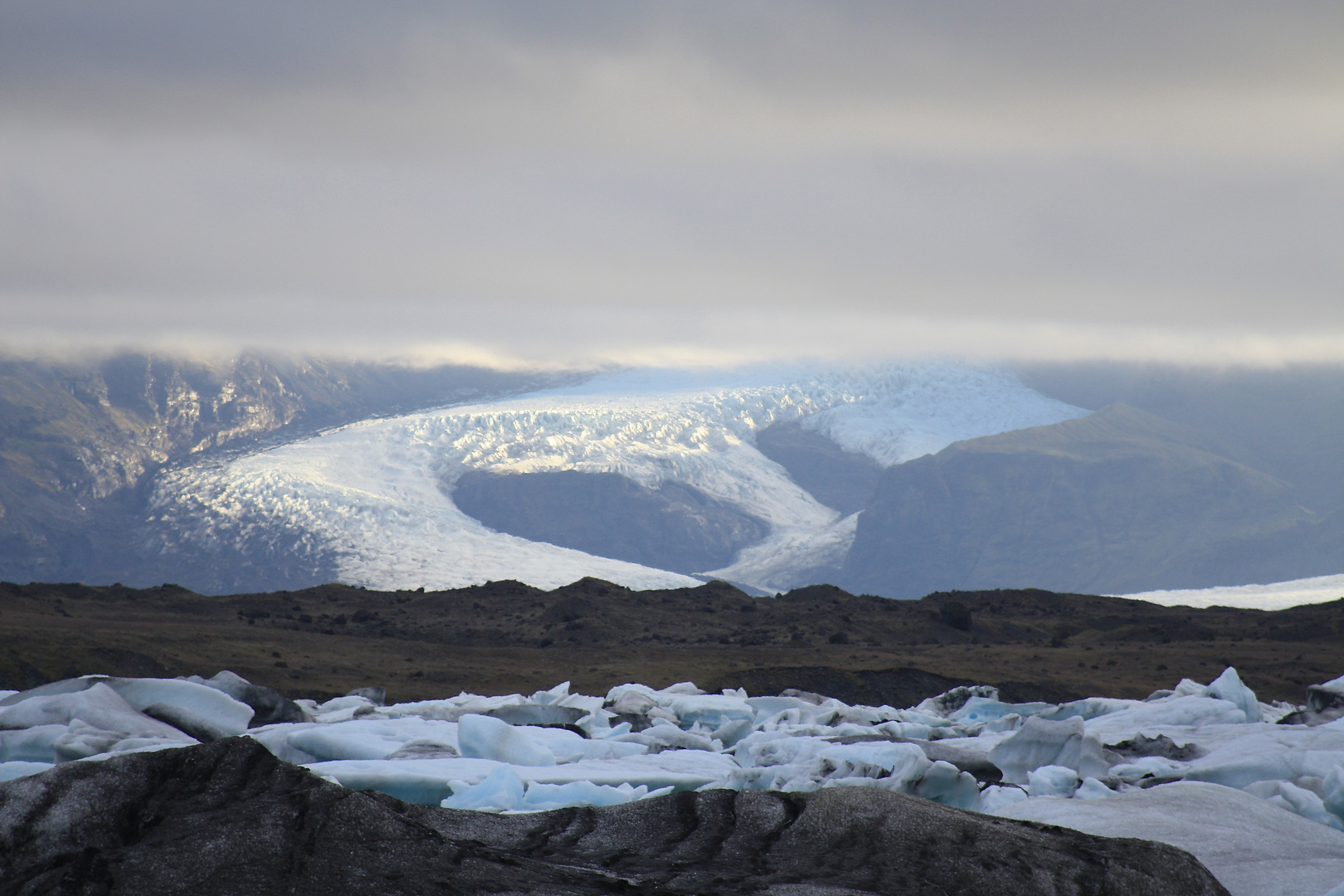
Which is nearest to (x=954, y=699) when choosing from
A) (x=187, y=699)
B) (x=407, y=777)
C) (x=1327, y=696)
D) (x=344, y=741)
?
(x=1327, y=696)

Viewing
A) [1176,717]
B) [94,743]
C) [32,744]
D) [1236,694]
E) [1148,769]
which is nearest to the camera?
[94,743]

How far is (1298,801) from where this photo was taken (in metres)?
9.06

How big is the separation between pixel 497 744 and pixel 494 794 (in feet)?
10.9

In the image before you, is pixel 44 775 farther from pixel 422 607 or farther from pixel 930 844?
pixel 422 607

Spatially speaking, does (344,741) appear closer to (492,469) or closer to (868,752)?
(868,752)

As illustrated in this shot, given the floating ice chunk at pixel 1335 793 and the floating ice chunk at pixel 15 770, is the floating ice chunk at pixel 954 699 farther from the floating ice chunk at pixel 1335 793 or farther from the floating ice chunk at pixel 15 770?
the floating ice chunk at pixel 15 770

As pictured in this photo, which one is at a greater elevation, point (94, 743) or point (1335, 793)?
point (1335, 793)

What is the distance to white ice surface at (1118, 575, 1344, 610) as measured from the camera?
260 ft

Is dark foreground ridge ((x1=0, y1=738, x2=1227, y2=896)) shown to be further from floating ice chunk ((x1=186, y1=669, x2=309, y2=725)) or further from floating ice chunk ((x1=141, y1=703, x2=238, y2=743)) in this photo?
floating ice chunk ((x1=186, y1=669, x2=309, y2=725))

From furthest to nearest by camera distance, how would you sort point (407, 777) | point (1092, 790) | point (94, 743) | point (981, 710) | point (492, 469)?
1. point (492, 469)
2. point (981, 710)
3. point (94, 743)
4. point (1092, 790)
5. point (407, 777)

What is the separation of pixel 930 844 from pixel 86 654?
29477 millimetres

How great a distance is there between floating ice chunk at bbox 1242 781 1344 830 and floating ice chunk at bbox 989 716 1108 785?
83.5 inches

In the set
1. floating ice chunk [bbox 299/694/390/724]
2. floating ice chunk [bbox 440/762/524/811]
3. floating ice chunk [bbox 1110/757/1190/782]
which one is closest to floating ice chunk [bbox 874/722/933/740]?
floating ice chunk [bbox 1110/757/1190/782]

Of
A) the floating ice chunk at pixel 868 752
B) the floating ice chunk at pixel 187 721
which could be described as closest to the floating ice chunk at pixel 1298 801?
the floating ice chunk at pixel 868 752
